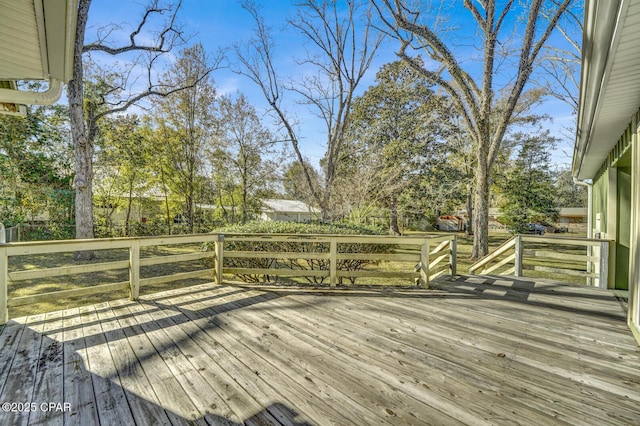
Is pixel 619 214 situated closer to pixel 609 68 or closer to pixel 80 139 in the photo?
pixel 609 68

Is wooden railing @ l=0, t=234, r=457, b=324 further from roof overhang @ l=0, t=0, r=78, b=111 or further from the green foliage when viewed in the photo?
roof overhang @ l=0, t=0, r=78, b=111

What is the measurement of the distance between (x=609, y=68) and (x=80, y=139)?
423 inches

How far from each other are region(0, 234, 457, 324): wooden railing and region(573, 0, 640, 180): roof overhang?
257 centimetres

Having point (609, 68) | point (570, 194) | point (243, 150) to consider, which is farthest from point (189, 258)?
point (570, 194)

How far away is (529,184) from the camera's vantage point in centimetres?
1903

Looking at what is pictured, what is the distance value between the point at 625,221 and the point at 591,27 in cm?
484

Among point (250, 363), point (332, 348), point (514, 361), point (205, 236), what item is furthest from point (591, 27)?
point (205, 236)

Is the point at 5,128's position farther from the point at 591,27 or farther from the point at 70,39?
the point at 591,27

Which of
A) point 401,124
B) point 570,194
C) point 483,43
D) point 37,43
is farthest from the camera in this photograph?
point 570,194

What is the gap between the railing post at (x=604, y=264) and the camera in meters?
5.15

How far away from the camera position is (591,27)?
2.05 m

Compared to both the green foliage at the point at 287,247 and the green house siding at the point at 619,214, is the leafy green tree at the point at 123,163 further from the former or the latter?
the green house siding at the point at 619,214

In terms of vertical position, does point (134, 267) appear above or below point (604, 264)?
above

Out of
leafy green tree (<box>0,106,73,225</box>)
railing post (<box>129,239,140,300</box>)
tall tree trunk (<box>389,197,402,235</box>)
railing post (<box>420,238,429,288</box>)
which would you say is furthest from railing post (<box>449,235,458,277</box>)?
leafy green tree (<box>0,106,73,225</box>)
